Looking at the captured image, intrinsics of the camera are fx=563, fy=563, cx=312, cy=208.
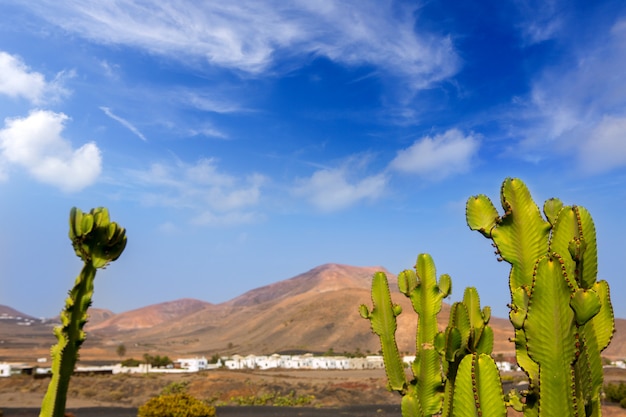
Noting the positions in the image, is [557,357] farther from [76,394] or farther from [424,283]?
[76,394]

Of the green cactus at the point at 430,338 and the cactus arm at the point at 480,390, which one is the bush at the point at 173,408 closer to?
the green cactus at the point at 430,338

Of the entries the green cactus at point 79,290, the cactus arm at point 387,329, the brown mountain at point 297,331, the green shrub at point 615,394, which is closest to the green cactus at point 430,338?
the cactus arm at point 387,329

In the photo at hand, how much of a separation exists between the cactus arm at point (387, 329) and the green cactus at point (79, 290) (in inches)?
139

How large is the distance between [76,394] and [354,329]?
6495cm

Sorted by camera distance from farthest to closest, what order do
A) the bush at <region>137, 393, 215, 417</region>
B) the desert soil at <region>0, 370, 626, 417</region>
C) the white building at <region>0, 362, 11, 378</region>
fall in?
the white building at <region>0, 362, 11, 378</region>, the desert soil at <region>0, 370, 626, 417</region>, the bush at <region>137, 393, 215, 417</region>

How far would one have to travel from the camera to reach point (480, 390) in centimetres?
388

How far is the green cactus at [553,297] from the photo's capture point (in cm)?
343

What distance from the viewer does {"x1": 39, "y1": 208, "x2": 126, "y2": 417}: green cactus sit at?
5.63m

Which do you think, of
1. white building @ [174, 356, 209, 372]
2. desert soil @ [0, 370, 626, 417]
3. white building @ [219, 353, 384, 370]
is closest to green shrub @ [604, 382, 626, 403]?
desert soil @ [0, 370, 626, 417]

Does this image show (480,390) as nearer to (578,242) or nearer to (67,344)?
(578,242)

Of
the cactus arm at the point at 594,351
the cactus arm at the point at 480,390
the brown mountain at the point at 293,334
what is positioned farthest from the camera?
the brown mountain at the point at 293,334

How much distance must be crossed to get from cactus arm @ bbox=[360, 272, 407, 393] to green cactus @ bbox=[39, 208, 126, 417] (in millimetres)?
3526

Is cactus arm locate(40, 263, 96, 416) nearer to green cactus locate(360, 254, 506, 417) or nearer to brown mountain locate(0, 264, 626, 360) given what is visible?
green cactus locate(360, 254, 506, 417)

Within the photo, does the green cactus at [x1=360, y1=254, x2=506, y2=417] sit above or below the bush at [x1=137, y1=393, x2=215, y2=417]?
above
